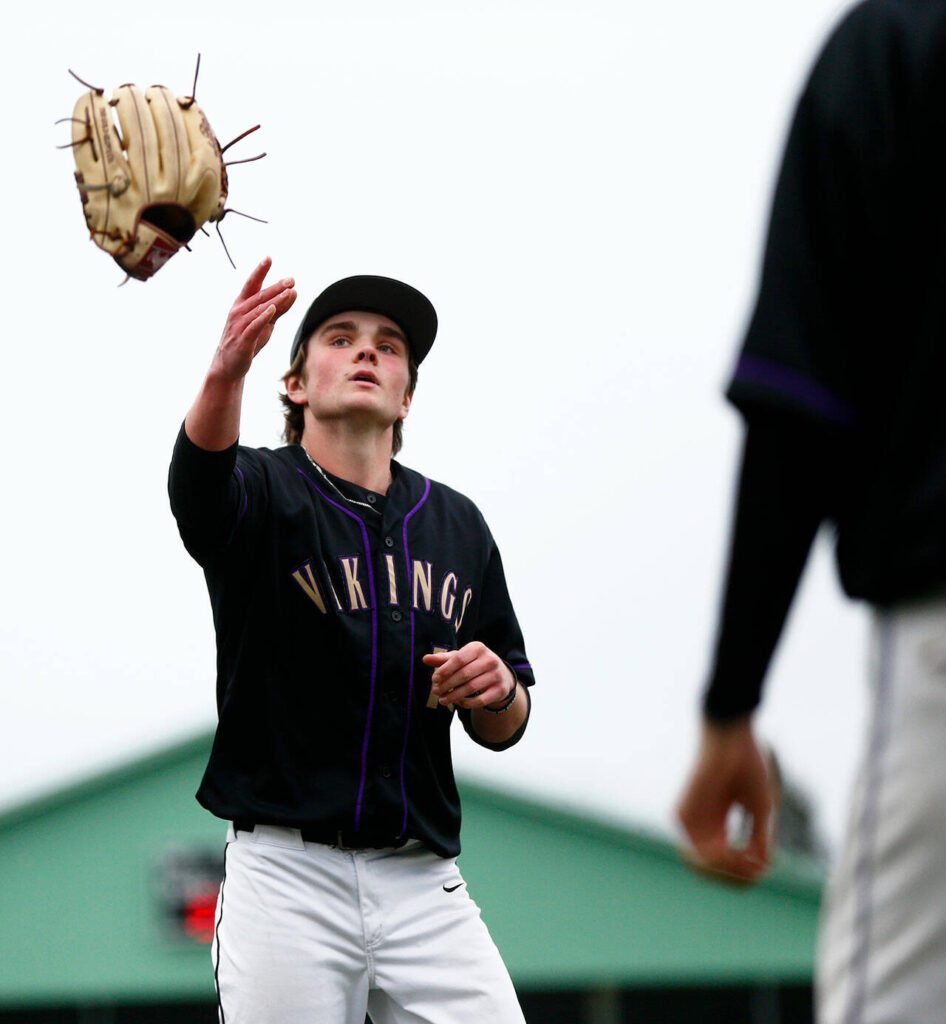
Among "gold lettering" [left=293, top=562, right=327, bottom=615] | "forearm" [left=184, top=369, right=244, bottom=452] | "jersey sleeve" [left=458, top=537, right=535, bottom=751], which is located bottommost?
"jersey sleeve" [left=458, top=537, right=535, bottom=751]

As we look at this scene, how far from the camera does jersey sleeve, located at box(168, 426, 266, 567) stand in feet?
13.4

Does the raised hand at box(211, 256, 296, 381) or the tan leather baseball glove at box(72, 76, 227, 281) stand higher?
the tan leather baseball glove at box(72, 76, 227, 281)

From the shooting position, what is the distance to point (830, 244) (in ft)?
7.45

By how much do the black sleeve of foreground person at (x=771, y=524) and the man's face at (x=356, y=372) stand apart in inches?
100

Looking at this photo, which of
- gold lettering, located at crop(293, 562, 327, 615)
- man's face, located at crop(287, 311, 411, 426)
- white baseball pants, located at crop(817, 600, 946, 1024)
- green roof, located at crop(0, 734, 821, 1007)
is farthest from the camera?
green roof, located at crop(0, 734, 821, 1007)

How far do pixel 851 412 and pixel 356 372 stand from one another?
104 inches

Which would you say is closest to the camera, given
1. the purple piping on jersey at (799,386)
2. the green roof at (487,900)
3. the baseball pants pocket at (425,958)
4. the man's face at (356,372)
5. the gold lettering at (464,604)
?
the purple piping on jersey at (799,386)

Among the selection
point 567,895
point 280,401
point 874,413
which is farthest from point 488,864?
point 874,413

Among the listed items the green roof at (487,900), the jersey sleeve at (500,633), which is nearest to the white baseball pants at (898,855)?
the jersey sleeve at (500,633)

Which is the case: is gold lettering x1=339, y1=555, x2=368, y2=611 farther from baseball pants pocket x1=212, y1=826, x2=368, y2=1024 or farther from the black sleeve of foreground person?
the black sleeve of foreground person

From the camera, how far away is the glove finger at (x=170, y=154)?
171 inches

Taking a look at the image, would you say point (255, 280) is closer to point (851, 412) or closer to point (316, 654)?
point (316, 654)

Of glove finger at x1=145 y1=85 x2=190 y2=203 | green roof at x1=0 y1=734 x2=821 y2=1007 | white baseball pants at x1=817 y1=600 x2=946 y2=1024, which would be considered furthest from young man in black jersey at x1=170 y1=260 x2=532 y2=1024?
green roof at x1=0 y1=734 x2=821 y2=1007

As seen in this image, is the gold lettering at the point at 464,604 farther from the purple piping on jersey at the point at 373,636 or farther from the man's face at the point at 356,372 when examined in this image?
the man's face at the point at 356,372
